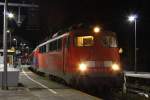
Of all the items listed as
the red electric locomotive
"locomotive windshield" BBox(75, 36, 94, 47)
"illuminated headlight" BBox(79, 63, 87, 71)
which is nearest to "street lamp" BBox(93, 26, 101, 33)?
the red electric locomotive

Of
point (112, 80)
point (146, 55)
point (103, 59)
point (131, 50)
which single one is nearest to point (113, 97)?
point (112, 80)

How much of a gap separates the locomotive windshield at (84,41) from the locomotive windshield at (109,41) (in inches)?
23.1

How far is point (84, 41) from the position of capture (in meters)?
22.1

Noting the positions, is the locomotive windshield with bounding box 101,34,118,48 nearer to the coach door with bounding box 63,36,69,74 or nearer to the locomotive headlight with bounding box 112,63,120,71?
the locomotive headlight with bounding box 112,63,120,71

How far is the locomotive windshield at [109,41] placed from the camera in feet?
72.1

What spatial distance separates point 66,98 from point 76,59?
12.4ft

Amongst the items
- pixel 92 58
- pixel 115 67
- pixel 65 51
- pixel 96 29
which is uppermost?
pixel 96 29

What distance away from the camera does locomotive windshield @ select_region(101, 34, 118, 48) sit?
72.1 ft

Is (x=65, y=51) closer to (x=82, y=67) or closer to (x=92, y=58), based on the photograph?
(x=92, y=58)

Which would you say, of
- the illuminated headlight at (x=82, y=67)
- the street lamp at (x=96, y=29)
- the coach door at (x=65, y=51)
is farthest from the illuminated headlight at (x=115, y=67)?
the coach door at (x=65, y=51)

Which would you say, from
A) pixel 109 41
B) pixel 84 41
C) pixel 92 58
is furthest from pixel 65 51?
pixel 109 41

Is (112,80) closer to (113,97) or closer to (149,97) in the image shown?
(113,97)

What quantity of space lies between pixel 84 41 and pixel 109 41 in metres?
1.29

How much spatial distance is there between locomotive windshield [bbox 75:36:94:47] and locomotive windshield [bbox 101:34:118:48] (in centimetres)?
59
